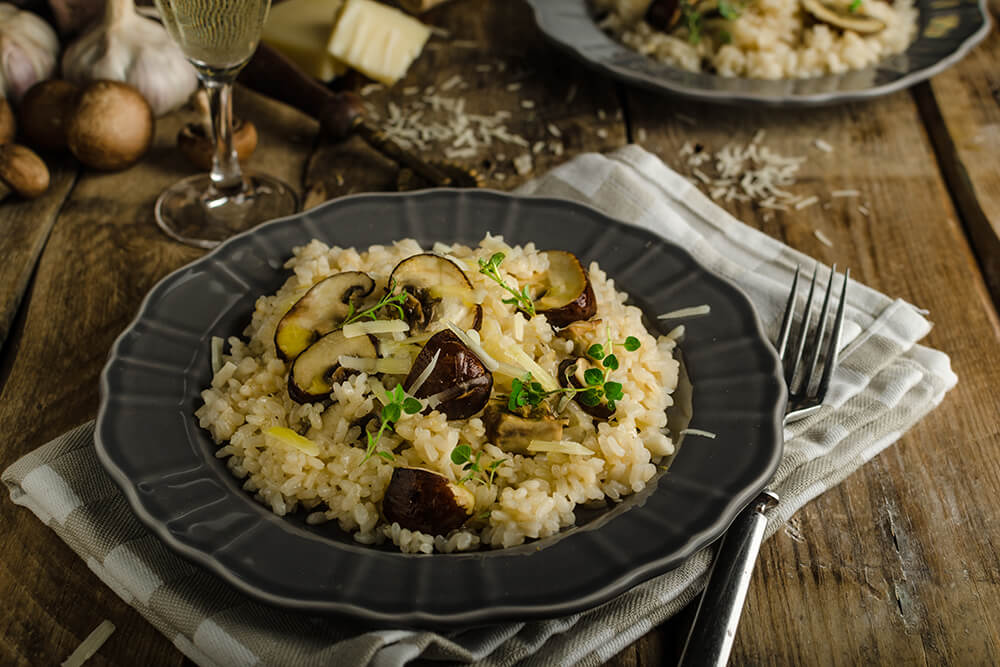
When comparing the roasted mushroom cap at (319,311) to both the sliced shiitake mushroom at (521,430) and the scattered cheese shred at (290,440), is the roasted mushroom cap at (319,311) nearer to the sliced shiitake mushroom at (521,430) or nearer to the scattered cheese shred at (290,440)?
the scattered cheese shred at (290,440)

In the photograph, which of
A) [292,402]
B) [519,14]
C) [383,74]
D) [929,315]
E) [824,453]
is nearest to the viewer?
[292,402]

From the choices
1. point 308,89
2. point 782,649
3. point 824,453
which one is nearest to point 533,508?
point 782,649

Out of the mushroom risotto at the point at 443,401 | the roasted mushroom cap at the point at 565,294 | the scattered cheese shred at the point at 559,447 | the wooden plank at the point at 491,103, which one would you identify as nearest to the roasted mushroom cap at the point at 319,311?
the mushroom risotto at the point at 443,401

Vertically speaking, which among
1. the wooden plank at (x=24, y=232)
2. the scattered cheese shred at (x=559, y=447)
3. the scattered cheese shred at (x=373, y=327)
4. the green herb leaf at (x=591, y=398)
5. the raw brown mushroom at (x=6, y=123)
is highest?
the scattered cheese shred at (x=373, y=327)

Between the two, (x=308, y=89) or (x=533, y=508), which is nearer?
(x=533, y=508)

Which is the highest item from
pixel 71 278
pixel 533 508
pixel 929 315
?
pixel 533 508

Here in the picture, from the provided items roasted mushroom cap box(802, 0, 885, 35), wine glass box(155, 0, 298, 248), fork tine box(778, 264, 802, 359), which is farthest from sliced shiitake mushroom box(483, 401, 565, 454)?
roasted mushroom cap box(802, 0, 885, 35)

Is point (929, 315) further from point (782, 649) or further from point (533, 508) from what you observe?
point (533, 508)
